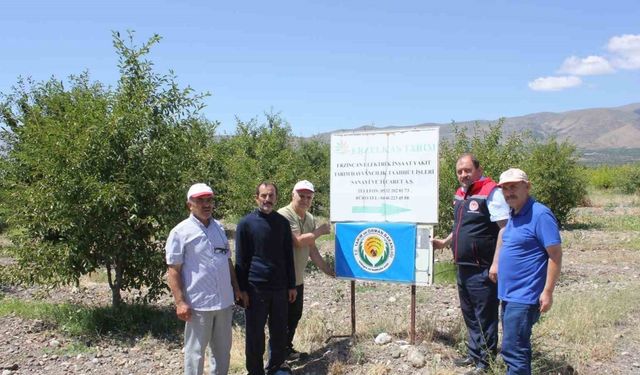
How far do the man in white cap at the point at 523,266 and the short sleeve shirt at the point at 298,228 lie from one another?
208 cm

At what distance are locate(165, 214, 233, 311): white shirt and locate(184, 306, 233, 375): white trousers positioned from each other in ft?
0.41

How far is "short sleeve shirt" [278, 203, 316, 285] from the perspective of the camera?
5.63 meters

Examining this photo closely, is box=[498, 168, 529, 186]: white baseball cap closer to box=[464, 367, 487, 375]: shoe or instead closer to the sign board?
the sign board

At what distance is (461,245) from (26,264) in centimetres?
590

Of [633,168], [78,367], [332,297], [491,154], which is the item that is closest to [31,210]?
[78,367]

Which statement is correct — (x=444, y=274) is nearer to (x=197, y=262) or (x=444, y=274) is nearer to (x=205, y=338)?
(x=205, y=338)

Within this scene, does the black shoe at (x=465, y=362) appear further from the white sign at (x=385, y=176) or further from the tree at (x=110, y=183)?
the tree at (x=110, y=183)

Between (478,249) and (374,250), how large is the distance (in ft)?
4.56

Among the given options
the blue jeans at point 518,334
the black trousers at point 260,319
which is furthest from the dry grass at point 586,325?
the black trousers at point 260,319

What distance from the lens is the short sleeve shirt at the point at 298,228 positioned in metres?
5.63

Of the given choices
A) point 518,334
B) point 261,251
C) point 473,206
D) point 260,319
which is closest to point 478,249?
point 473,206

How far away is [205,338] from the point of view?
4.82m

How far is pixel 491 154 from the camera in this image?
35.2 ft

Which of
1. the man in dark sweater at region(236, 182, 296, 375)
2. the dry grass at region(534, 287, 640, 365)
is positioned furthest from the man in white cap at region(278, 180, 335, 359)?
the dry grass at region(534, 287, 640, 365)
